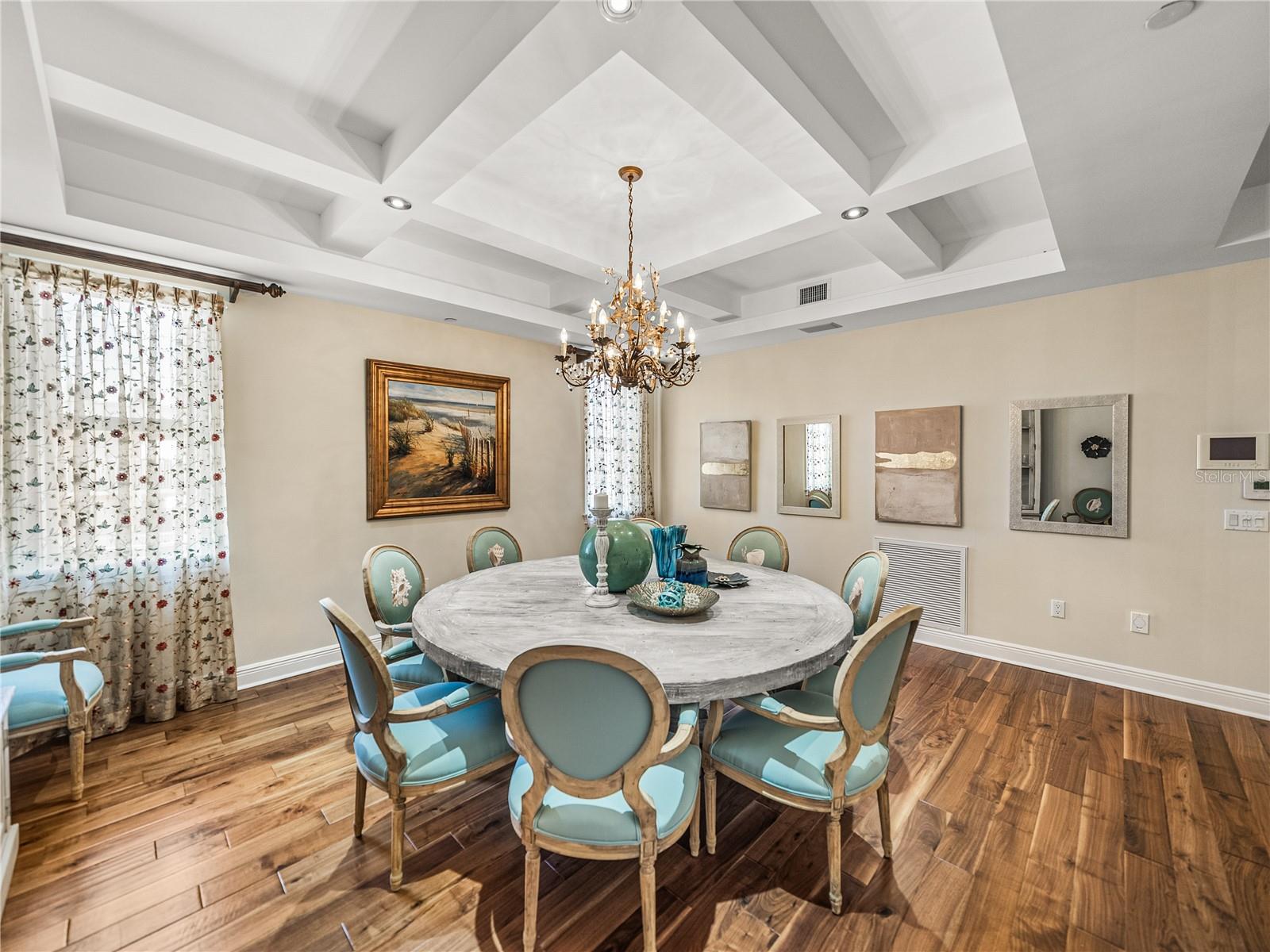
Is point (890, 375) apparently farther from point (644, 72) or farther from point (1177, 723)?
point (644, 72)

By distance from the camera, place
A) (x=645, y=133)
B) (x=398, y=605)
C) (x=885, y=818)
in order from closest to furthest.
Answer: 1. (x=885, y=818)
2. (x=645, y=133)
3. (x=398, y=605)

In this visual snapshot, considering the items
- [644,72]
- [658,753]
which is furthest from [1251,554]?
[644,72]

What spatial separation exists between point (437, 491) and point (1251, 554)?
518cm

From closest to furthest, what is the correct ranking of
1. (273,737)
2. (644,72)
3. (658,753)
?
1. (658,753)
2. (644,72)
3. (273,737)

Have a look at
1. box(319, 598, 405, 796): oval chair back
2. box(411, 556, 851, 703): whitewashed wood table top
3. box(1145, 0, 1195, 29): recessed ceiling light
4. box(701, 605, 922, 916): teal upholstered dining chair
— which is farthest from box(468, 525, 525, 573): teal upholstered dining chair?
box(1145, 0, 1195, 29): recessed ceiling light

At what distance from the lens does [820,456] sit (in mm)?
4629

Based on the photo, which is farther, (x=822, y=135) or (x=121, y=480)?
(x=121, y=480)

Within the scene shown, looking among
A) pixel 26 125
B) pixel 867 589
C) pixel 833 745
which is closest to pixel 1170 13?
pixel 867 589

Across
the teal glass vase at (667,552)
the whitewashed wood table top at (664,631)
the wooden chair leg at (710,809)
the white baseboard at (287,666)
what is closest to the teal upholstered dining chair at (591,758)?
the whitewashed wood table top at (664,631)

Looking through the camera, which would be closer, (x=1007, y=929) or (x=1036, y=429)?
(x=1007, y=929)

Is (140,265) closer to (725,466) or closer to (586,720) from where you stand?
(586,720)

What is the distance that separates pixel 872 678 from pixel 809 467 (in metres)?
3.30

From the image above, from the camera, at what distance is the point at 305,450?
3.50 meters

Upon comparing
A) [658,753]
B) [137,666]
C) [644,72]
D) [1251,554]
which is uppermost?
[644,72]
